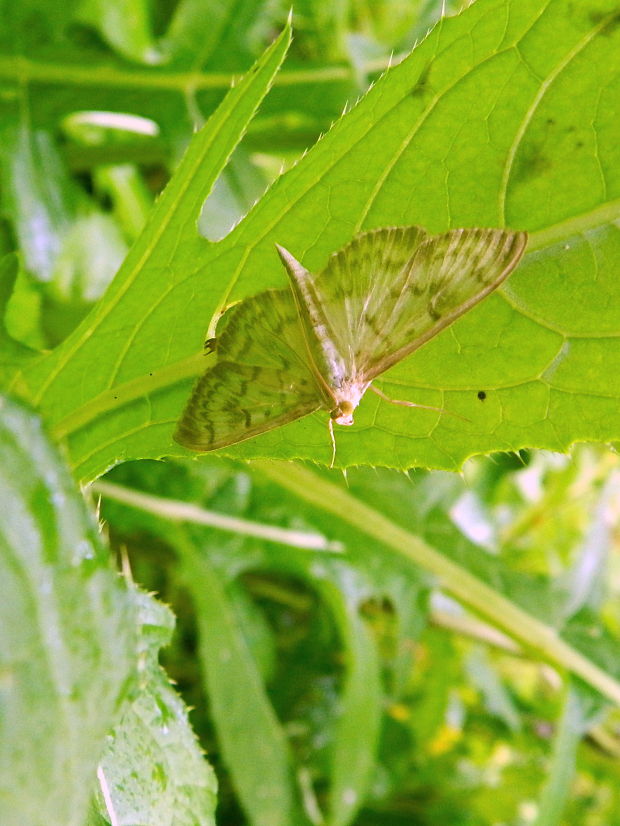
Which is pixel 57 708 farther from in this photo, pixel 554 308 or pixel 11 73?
pixel 11 73

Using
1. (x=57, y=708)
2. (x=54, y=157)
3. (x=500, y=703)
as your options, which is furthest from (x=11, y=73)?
(x=500, y=703)

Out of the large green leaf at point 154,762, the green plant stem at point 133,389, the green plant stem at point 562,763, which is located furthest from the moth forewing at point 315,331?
the green plant stem at point 562,763

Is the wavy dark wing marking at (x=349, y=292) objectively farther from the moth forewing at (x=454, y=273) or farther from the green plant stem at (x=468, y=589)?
the green plant stem at (x=468, y=589)

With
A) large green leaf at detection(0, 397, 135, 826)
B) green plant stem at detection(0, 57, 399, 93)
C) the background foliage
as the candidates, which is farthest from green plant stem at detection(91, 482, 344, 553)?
large green leaf at detection(0, 397, 135, 826)

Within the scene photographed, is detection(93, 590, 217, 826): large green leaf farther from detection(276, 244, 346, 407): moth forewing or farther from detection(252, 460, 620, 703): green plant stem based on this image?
detection(252, 460, 620, 703): green plant stem

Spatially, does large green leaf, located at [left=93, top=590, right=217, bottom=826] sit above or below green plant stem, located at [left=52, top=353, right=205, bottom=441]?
below

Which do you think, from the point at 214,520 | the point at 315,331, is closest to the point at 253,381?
the point at 315,331
